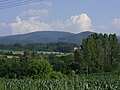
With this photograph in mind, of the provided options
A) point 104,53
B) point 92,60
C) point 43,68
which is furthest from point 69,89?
point 104,53

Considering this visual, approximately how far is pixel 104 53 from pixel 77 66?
13233mm

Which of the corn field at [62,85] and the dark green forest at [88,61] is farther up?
the corn field at [62,85]

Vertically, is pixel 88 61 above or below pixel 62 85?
below

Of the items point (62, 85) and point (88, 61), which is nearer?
point (62, 85)

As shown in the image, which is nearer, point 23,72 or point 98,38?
point 23,72

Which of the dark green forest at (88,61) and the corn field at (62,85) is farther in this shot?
the dark green forest at (88,61)

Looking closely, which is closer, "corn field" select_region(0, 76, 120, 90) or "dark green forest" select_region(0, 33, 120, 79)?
"corn field" select_region(0, 76, 120, 90)

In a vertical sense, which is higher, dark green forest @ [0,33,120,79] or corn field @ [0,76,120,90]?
corn field @ [0,76,120,90]

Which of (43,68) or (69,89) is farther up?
(69,89)

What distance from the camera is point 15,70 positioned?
215 feet

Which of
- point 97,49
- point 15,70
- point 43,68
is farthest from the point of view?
point 97,49

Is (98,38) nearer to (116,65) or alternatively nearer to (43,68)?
(116,65)

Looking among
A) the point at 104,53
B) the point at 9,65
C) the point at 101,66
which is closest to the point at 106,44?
the point at 104,53

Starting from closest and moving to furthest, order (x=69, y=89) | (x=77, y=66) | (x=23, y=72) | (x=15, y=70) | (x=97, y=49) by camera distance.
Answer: (x=69, y=89), (x=23, y=72), (x=15, y=70), (x=77, y=66), (x=97, y=49)
